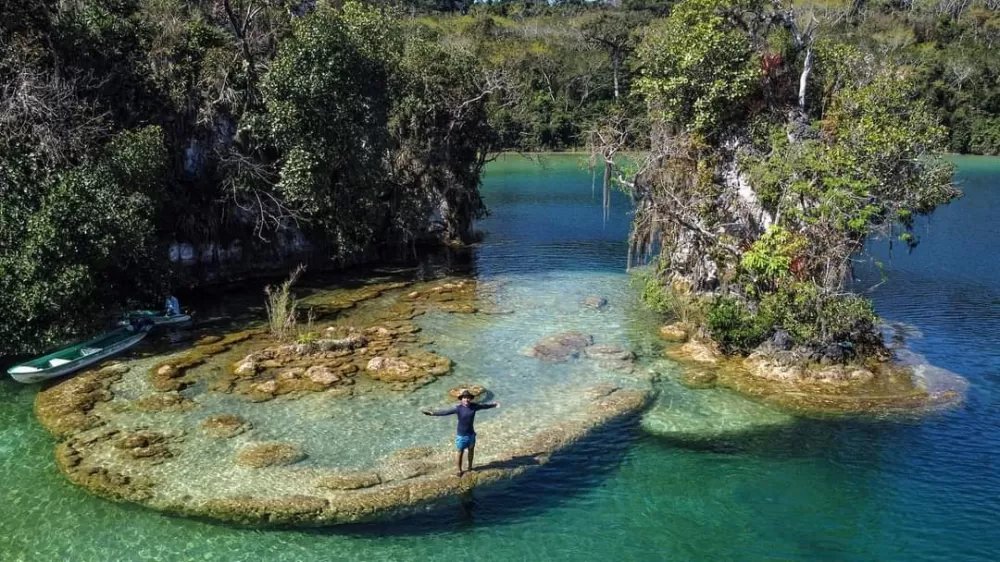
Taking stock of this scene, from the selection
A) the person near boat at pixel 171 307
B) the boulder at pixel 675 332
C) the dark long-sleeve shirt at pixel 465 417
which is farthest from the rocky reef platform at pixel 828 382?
the person near boat at pixel 171 307

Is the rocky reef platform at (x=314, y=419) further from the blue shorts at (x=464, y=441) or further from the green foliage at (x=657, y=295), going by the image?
the green foliage at (x=657, y=295)

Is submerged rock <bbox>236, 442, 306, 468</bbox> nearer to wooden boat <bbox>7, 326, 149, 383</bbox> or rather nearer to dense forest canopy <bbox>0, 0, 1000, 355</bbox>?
wooden boat <bbox>7, 326, 149, 383</bbox>

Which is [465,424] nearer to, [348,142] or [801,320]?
[801,320]

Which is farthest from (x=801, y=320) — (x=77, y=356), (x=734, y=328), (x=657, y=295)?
(x=77, y=356)

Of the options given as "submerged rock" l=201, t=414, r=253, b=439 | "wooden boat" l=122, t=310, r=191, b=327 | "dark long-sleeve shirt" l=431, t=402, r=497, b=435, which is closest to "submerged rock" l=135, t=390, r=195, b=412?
"submerged rock" l=201, t=414, r=253, b=439

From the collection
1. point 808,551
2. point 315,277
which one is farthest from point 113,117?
point 808,551

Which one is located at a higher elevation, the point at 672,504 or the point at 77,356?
the point at 77,356
